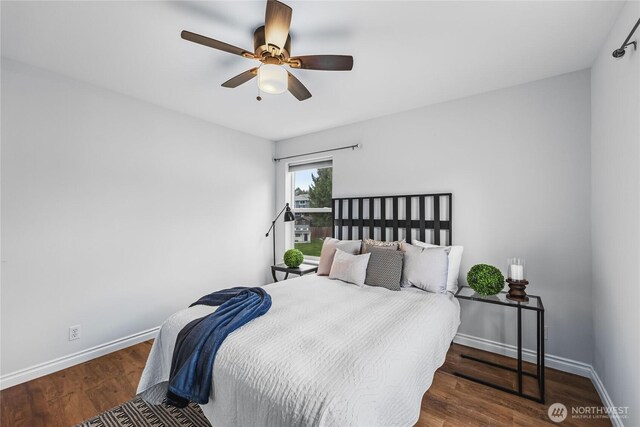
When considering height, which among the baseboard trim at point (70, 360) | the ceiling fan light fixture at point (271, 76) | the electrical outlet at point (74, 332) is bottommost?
the baseboard trim at point (70, 360)

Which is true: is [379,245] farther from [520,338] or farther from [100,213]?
[100,213]

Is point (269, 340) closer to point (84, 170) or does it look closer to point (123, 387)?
point (123, 387)

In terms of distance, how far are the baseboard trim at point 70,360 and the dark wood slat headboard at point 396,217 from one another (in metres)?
2.51

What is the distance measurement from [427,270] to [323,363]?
1534 millimetres

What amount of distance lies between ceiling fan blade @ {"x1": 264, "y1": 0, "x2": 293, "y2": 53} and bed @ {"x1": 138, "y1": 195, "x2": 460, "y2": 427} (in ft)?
5.59

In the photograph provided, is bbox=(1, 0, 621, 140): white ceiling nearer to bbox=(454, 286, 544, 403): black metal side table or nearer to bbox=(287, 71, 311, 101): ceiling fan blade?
bbox=(287, 71, 311, 101): ceiling fan blade

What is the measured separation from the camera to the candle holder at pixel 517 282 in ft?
7.24

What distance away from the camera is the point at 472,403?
201 cm

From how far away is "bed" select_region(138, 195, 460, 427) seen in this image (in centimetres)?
117

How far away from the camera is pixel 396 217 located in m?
Result: 3.27

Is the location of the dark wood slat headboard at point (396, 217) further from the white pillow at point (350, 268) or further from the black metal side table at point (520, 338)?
the black metal side table at point (520, 338)

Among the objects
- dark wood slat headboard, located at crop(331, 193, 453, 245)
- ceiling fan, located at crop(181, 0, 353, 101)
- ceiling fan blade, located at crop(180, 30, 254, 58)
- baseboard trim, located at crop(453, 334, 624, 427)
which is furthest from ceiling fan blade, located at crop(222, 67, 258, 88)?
baseboard trim, located at crop(453, 334, 624, 427)

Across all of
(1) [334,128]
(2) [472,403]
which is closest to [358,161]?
(1) [334,128]

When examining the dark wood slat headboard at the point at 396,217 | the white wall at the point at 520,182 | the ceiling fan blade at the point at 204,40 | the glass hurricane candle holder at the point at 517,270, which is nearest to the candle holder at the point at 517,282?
the glass hurricane candle holder at the point at 517,270
